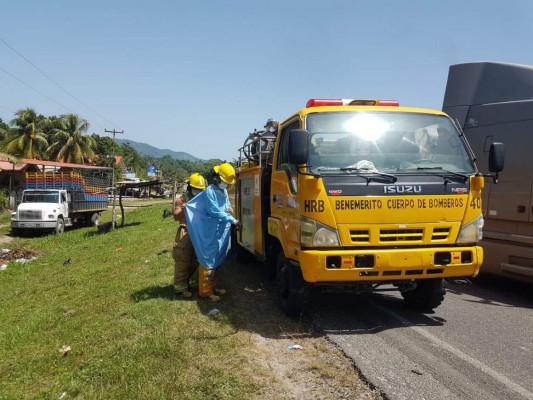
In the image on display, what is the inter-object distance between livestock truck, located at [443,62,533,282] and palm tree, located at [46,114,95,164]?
1910 inches

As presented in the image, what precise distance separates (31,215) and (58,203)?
48.0 inches

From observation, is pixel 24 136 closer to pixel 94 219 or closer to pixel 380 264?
pixel 94 219

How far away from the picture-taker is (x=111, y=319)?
5734 mm

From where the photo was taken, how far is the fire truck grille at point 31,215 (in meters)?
19.5

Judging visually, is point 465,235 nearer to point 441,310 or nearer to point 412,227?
point 412,227

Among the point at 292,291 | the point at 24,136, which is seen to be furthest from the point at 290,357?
the point at 24,136

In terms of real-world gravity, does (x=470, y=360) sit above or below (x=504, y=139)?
below

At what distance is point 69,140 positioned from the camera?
50281 mm

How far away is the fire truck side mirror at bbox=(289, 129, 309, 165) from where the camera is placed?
15.5 feet

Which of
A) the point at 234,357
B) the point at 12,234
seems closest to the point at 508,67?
the point at 234,357

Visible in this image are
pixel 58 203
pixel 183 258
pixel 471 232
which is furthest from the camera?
pixel 58 203

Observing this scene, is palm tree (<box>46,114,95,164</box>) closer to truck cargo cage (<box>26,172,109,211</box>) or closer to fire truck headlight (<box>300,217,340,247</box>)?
truck cargo cage (<box>26,172,109,211</box>)

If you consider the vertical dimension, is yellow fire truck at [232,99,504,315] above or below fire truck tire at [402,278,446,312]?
above

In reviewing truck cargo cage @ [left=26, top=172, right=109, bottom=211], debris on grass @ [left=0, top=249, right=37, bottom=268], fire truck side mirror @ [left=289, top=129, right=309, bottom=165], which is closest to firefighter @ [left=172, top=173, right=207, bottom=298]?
fire truck side mirror @ [left=289, top=129, right=309, bottom=165]
